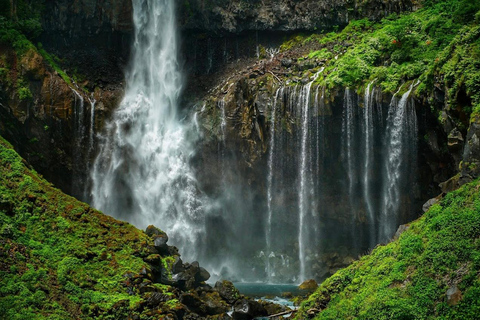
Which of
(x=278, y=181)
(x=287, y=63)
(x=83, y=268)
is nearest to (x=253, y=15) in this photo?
(x=287, y=63)

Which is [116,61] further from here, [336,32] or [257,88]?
[336,32]

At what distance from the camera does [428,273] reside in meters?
13.3

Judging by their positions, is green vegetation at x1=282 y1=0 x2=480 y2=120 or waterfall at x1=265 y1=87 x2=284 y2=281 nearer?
green vegetation at x1=282 y1=0 x2=480 y2=120

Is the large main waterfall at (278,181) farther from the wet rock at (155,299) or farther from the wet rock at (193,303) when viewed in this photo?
the wet rock at (155,299)

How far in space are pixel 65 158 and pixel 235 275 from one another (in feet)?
47.8

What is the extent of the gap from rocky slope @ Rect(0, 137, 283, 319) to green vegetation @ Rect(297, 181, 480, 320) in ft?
16.8

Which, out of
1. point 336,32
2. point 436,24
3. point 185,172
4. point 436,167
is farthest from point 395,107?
point 185,172

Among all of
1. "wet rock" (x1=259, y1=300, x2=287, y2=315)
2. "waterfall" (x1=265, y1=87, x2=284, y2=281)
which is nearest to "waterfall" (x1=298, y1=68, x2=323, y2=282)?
"waterfall" (x1=265, y1=87, x2=284, y2=281)

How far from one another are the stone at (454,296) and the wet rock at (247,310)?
9.38 m

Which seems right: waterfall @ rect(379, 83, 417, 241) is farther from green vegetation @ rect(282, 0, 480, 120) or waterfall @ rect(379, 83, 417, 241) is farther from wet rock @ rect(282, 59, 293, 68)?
wet rock @ rect(282, 59, 293, 68)

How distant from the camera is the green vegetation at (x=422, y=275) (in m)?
12.2

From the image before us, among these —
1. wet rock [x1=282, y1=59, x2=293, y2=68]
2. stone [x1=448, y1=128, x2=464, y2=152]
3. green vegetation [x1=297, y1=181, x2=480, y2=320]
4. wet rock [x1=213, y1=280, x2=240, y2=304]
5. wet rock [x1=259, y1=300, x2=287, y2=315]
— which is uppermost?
wet rock [x1=282, y1=59, x2=293, y2=68]

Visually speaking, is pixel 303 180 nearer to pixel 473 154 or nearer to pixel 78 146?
pixel 473 154

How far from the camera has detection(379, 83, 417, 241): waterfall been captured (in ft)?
87.0
